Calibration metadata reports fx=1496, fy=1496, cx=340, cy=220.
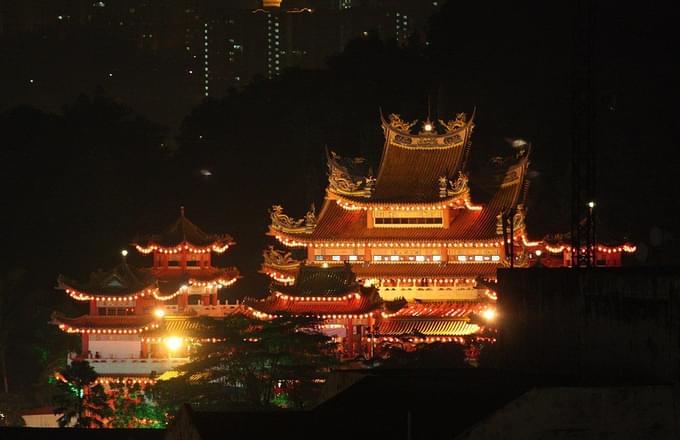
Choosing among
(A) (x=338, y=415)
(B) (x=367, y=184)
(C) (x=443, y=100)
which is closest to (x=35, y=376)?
(B) (x=367, y=184)

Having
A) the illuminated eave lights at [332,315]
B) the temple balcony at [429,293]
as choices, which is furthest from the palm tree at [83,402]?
the temple balcony at [429,293]

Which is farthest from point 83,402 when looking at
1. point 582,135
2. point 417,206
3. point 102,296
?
point 582,135

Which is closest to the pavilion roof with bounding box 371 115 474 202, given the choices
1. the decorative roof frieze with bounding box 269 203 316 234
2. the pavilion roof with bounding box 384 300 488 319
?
the decorative roof frieze with bounding box 269 203 316 234

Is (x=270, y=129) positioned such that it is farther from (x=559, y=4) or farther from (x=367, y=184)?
(x=367, y=184)

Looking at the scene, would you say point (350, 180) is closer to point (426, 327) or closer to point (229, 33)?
point (426, 327)

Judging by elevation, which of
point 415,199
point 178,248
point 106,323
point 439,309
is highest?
point 415,199
